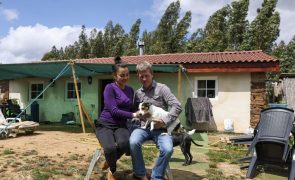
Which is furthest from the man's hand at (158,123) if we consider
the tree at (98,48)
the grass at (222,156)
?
the tree at (98,48)

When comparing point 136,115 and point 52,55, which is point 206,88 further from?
point 52,55

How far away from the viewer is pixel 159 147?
13.4 feet

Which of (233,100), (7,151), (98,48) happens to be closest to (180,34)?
(98,48)

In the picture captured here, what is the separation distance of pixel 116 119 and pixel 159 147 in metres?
0.62

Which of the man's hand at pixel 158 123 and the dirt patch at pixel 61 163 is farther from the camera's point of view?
the dirt patch at pixel 61 163

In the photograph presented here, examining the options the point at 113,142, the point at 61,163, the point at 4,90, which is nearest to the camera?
the point at 113,142

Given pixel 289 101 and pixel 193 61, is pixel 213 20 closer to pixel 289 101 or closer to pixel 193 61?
pixel 289 101

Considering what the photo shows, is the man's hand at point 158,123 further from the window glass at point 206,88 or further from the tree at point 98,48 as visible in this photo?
the tree at point 98,48

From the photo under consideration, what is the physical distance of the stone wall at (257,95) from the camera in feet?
37.5

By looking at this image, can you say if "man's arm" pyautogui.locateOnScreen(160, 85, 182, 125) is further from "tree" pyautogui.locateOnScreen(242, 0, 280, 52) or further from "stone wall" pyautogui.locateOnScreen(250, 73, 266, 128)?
"tree" pyautogui.locateOnScreen(242, 0, 280, 52)

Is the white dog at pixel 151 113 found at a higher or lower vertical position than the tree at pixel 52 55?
lower

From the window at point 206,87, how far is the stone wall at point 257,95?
1.27 meters

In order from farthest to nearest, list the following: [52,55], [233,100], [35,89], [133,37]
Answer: [52,55]
[133,37]
[35,89]
[233,100]

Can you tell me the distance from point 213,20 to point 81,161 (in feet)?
76.3
